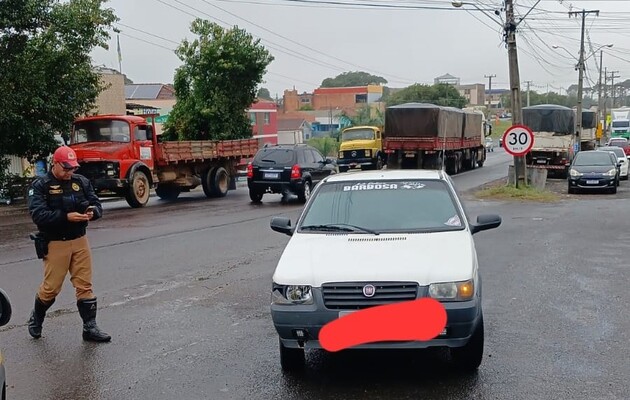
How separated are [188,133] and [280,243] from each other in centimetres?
2125

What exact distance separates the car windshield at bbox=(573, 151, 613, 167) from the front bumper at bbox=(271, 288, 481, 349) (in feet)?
69.9

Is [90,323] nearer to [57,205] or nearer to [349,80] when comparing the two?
[57,205]

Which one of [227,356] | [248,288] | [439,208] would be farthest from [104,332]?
[439,208]

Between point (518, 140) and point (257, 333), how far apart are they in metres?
16.0

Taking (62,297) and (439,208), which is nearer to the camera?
(439,208)

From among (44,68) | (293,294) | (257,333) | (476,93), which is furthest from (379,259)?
(476,93)

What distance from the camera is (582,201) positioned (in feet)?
70.7

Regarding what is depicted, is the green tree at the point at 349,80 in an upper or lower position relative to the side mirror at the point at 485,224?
upper

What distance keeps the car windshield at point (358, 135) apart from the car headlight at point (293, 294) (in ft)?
97.7

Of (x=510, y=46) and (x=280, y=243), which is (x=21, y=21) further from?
(x=510, y=46)

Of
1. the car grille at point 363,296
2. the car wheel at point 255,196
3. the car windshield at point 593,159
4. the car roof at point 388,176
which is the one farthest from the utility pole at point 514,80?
the car grille at point 363,296

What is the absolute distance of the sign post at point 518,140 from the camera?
21.4 metres

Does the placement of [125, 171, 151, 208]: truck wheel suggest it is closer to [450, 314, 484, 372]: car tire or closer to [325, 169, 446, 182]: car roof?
[325, 169, 446, 182]: car roof

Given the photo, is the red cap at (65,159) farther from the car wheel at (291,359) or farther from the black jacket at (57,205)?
the car wheel at (291,359)
